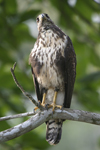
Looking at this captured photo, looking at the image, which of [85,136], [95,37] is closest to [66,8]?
[95,37]

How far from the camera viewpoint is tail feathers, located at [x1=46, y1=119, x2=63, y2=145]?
14.2 ft

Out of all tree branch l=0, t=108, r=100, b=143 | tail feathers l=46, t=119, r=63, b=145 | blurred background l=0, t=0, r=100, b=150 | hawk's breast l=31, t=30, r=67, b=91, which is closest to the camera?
tree branch l=0, t=108, r=100, b=143

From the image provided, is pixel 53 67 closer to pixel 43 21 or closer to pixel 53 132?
pixel 43 21

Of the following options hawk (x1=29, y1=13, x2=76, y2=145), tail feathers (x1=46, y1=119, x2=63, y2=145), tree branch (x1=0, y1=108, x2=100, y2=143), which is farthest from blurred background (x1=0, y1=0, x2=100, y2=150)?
tree branch (x1=0, y1=108, x2=100, y2=143)

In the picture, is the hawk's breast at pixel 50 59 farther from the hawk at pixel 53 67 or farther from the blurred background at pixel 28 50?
the blurred background at pixel 28 50

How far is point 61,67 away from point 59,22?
1.51 meters

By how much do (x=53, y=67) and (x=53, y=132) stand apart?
101 centimetres

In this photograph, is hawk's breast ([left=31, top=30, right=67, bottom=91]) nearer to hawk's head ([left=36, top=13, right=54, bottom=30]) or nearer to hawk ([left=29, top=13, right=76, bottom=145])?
hawk ([left=29, top=13, right=76, bottom=145])

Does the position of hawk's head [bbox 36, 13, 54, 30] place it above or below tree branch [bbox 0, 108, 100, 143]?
above

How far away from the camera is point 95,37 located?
5.47m

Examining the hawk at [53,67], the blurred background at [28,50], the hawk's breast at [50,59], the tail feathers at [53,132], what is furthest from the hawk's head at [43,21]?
the tail feathers at [53,132]

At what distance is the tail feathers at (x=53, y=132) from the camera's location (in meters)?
4.33

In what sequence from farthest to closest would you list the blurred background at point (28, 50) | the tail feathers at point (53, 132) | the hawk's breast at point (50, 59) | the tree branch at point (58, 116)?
the blurred background at point (28, 50), the tail feathers at point (53, 132), the hawk's breast at point (50, 59), the tree branch at point (58, 116)

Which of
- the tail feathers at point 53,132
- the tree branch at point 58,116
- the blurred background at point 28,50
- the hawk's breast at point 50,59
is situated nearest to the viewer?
the tree branch at point 58,116
